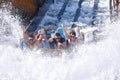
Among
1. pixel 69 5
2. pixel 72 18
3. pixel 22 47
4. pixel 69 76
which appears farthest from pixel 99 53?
pixel 69 5

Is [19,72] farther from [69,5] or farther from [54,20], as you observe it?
[69,5]

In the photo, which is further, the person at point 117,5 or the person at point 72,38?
the person at point 117,5

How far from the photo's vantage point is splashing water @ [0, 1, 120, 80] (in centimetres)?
1060

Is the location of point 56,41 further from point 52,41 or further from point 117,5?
point 117,5

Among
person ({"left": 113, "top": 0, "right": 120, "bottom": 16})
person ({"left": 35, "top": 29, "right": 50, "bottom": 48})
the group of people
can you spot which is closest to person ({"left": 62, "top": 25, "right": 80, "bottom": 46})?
the group of people

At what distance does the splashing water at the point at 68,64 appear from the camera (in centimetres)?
1060

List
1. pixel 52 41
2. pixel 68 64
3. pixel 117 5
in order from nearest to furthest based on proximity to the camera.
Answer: pixel 68 64 < pixel 52 41 < pixel 117 5

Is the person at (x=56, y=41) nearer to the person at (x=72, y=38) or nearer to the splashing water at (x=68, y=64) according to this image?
the person at (x=72, y=38)

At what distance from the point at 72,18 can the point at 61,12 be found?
0.67 m

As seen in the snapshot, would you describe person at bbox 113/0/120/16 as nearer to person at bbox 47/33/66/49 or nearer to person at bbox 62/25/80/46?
person at bbox 62/25/80/46

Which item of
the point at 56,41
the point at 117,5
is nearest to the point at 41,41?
the point at 56,41

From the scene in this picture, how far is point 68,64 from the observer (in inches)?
441

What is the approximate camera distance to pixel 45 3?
16.2m

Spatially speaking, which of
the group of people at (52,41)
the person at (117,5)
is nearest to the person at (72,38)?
the group of people at (52,41)
